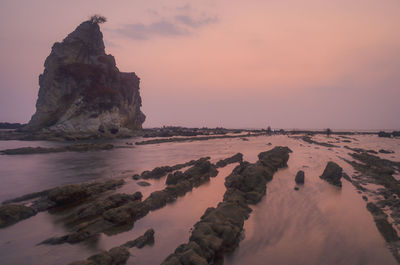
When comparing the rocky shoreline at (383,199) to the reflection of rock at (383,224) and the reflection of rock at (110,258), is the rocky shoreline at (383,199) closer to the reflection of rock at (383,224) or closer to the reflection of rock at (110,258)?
the reflection of rock at (383,224)

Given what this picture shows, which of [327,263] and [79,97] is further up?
[79,97]

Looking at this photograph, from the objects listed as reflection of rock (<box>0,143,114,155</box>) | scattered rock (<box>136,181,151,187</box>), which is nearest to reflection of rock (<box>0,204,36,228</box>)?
scattered rock (<box>136,181,151,187</box>)

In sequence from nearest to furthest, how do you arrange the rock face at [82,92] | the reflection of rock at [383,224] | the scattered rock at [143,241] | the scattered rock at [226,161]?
the scattered rock at [143,241]
the reflection of rock at [383,224]
the scattered rock at [226,161]
the rock face at [82,92]

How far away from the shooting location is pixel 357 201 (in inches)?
610

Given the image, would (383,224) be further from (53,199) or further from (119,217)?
(53,199)

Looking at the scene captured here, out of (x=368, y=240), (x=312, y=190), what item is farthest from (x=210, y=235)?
(x=312, y=190)

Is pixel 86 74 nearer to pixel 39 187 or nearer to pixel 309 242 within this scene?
pixel 39 187

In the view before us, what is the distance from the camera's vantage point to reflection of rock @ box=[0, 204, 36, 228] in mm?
11055

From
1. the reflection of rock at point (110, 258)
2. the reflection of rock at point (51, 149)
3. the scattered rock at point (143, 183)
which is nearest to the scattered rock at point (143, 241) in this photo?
the reflection of rock at point (110, 258)

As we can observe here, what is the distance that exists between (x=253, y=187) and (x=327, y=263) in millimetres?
7996

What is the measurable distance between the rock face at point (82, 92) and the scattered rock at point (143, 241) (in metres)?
66.5

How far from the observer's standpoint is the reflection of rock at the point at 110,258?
7.02m

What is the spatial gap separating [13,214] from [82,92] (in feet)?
227

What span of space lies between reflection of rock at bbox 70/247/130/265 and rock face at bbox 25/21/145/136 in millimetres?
67783
